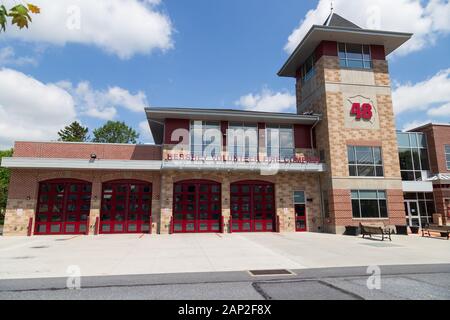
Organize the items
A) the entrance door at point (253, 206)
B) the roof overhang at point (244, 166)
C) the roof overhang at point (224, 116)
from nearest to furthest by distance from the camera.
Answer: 1. the roof overhang at point (244, 166)
2. the roof overhang at point (224, 116)
3. the entrance door at point (253, 206)

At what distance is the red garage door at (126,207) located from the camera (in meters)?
19.5

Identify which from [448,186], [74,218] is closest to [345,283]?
[74,218]

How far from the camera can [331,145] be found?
20.3 metres

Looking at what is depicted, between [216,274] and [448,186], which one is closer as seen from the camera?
[216,274]

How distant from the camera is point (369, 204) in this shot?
20.1 metres

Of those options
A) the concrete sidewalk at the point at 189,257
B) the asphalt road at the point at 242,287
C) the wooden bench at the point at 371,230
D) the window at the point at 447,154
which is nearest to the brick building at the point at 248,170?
the wooden bench at the point at 371,230

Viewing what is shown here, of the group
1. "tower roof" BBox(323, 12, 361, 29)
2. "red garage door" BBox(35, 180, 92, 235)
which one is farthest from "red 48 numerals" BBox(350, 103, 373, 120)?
→ "red garage door" BBox(35, 180, 92, 235)

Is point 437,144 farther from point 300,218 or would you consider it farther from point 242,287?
point 242,287

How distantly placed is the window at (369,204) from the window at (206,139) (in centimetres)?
1023

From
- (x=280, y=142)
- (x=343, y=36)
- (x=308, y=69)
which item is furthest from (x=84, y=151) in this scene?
(x=343, y=36)

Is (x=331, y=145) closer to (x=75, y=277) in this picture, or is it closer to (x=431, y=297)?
(x=431, y=297)

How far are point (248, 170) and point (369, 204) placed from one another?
8882 mm

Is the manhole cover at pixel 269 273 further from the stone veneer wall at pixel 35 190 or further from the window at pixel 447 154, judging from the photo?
the window at pixel 447 154
